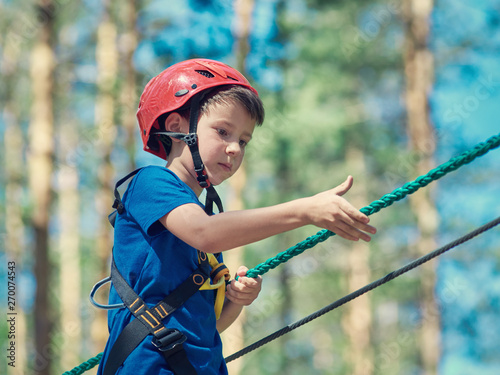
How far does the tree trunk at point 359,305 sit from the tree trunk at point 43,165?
974 cm

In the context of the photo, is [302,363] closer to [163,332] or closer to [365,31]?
[365,31]

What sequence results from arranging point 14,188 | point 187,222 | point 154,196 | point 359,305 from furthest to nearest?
1. point 14,188
2. point 359,305
3. point 154,196
4. point 187,222

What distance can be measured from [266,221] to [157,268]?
1.41 feet

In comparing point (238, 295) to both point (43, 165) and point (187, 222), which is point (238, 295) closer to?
point (187, 222)

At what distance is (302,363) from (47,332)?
1881cm

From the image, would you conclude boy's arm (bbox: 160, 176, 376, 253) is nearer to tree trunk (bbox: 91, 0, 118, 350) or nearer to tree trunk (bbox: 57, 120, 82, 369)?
tree trunk (bbox: 91, 0, 118, 350)

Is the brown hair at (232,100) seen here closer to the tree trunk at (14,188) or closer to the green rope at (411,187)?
the green rope at (411,187)

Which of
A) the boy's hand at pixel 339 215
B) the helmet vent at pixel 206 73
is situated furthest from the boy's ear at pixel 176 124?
the boy's hand at pixel 339 215

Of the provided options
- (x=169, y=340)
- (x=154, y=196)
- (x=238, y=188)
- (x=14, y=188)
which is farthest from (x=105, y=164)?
(x=14, y=188)

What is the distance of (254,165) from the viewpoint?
20.8m

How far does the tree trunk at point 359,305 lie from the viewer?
676 inches

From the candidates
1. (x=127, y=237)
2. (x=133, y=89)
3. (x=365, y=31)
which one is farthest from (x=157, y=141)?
(x=365, y=31)

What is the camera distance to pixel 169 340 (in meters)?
1.97

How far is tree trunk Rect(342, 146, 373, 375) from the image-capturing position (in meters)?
17.2
